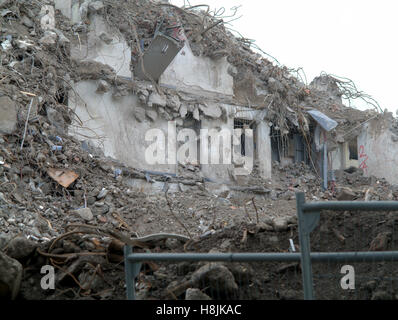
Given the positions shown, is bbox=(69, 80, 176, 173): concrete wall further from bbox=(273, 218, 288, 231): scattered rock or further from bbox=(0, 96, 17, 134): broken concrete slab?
bbox=(273, 218, 288, 231): scattered rock

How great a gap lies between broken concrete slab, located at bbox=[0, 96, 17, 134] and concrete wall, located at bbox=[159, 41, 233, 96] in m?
4.61

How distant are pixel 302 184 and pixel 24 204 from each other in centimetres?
867

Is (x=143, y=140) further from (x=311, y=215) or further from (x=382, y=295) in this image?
(x=311, y=215)

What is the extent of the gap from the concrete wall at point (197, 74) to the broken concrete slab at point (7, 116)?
182 inches

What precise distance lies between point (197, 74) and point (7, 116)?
6.05 meters

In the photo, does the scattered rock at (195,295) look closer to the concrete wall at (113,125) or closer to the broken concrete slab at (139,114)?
the concrete wall at (113,125)

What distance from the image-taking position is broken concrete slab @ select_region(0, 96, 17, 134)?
7.18 meters

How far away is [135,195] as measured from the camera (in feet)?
27.7

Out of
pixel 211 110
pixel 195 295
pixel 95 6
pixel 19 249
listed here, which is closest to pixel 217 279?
pixel 195 295

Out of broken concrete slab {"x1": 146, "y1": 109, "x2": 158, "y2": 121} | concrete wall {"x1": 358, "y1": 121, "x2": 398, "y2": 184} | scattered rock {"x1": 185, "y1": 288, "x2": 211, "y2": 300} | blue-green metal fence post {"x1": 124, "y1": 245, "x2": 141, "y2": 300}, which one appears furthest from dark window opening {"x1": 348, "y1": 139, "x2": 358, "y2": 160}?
blue-green metal fence post {"x1": 124, "y1": 245, "x2": 141, "y2": 300}

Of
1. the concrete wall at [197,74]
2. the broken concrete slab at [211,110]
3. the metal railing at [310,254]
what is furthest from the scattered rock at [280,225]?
the concrete wall at [197,74]

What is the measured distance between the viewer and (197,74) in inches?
471

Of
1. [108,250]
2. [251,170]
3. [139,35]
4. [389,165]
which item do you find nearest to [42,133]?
[139,35]

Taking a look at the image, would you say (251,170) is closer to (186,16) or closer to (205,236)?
(186,16)
